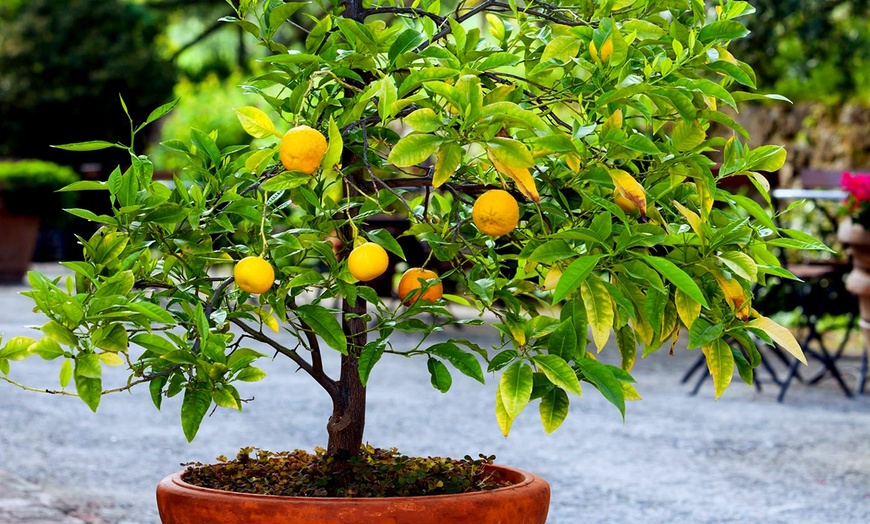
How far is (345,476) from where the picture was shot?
5.83 feet

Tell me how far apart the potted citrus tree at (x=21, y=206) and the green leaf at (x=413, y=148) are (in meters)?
9.41

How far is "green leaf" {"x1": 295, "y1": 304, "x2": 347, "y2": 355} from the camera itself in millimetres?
1488

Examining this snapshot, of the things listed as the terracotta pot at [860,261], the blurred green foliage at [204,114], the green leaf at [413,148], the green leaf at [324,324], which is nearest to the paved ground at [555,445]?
the terracotta pot at [860,261]

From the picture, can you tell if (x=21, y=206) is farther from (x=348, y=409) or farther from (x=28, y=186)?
(x=348, y=409)

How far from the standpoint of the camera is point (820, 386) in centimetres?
600

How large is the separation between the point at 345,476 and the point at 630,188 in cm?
70

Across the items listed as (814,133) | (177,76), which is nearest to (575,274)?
(814,133)

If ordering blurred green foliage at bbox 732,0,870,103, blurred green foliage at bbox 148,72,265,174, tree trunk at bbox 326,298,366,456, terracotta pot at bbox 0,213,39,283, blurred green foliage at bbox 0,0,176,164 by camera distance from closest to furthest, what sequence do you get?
tree trunk at bbox 326,298,366,456 → blurred green foliage at bbox 732,0,870,103 → terracotta pot at bbox 0,213,39,283 → blurred green foliage at bbox 148,72,265,174 → blurred green foliage at bbox 0,0,176,164

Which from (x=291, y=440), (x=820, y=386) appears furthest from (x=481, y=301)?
(x=820, y=386)

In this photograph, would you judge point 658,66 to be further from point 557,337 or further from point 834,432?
point 834,432

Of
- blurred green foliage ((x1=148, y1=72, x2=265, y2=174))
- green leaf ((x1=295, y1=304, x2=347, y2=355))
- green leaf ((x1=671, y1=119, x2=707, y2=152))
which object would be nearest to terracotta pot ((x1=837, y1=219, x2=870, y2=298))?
green leaf ((x1=671, y1=119, x2=707, y2=152))

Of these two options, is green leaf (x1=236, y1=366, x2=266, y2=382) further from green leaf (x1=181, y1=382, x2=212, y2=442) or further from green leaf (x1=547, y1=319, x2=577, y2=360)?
green leaf (x1=547, y1=319, x2=577, y2=360)

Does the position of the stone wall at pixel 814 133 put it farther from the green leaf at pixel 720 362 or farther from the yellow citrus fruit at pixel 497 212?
the yellow citrus fruit at pixel 497 212

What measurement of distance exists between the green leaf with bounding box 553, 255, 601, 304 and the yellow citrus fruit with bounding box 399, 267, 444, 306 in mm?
346
